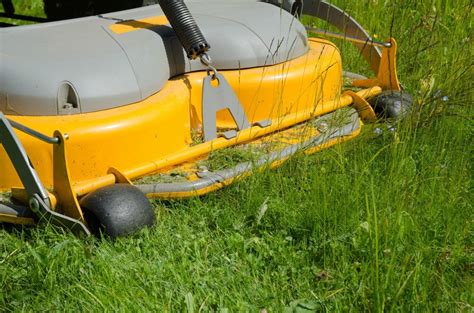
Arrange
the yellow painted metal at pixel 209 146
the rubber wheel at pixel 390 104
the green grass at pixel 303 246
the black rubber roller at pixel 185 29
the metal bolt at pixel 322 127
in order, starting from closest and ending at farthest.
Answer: the green grass at pixel 303 246 → the yellow painted metal at pixel 209 146 → the black rubber roller at pixel 185 29 → the metal bolt at pixel 322 127 → the rubber wheel at pixel 390 104

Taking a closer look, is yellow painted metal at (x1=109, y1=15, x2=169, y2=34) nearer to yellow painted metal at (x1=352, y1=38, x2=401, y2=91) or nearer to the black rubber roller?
the black rubber roller

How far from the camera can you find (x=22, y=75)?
6.32ft

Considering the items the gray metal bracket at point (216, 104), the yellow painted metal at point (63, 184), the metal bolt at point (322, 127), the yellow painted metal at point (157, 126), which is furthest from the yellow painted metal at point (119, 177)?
the metal bolt at point (322, 127)

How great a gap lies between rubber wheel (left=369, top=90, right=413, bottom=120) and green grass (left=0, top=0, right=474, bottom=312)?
238 mm

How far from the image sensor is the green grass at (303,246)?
1.56 meters

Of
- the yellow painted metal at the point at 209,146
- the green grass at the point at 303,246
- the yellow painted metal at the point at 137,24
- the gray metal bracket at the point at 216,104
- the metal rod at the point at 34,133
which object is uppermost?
the yellow painted metal at the point at 137,24

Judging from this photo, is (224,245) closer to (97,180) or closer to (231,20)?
(97,180)

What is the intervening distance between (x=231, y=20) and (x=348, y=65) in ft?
2.66

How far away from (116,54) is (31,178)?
45 cm

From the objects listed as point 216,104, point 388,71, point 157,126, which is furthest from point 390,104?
point 157,126

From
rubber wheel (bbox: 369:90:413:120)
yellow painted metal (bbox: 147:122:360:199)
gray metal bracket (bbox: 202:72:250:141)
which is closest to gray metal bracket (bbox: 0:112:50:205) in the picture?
yellow painted metal (bbox: 147:122:360:199)

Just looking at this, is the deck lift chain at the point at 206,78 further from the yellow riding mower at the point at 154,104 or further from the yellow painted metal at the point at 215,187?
the yellow painted metal at the point at 215,187

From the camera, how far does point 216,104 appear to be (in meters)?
2.20

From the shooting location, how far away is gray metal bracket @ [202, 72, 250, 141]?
2.18 meters
